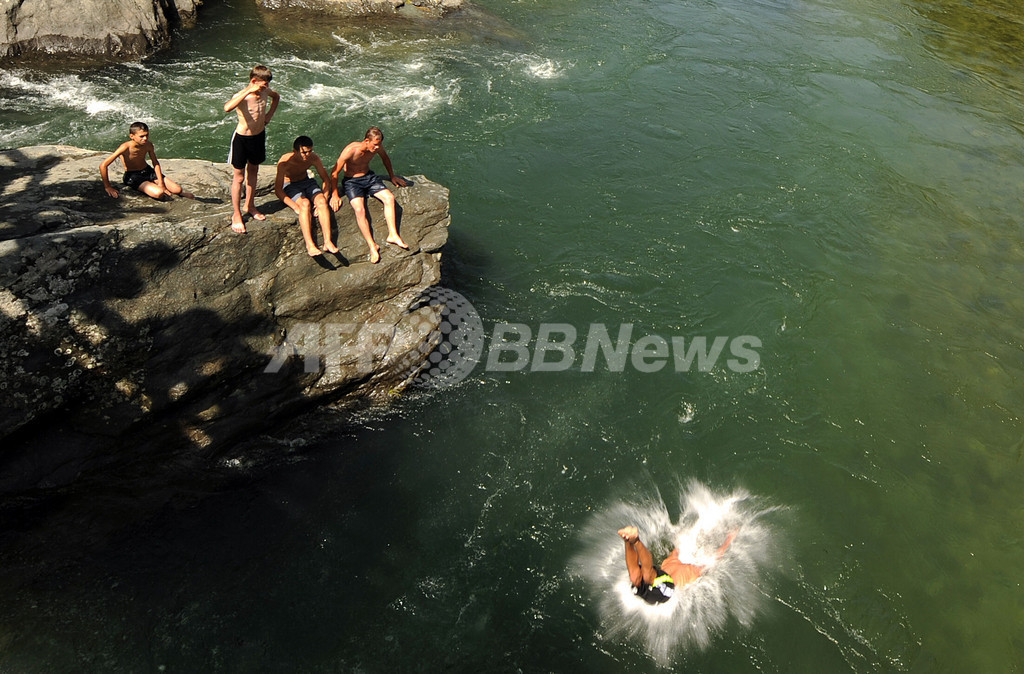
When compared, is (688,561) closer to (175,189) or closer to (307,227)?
(307,227)

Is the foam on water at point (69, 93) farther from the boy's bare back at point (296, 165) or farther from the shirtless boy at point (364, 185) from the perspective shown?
the shirtless boy at point (364, 185)

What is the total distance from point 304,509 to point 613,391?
3865 mm

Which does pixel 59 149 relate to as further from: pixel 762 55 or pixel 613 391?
pixel 762 55

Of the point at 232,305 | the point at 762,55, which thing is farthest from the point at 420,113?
the point at 762,55

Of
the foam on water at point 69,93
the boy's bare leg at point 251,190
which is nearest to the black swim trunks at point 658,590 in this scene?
the boy's bare leg at point 251,190

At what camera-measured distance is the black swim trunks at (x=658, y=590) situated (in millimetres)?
6160

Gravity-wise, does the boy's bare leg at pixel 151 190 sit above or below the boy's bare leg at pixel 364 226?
above

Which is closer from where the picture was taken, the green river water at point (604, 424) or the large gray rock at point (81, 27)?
the green river water at point (604, 424)

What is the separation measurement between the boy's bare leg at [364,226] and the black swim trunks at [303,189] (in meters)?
0.43

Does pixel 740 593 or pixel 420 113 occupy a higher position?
pixel 420 113

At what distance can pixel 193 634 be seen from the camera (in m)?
5.75

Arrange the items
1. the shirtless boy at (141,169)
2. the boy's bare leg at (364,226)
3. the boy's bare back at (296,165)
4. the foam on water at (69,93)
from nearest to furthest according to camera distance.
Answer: the shirtless boy at (141,169) < the boy's bare back at (296,165) < the boy's bare leg at (364,226) < the foam on water at (69,93)

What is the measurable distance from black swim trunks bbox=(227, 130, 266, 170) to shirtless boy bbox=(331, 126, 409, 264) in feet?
Result: 2.84

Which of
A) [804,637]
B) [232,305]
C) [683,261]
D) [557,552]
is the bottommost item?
[804,637]
